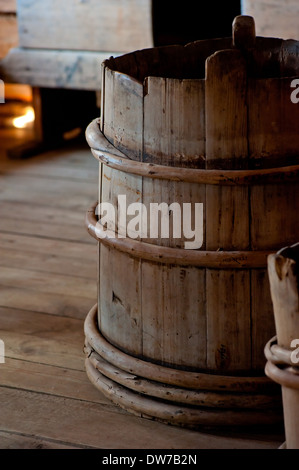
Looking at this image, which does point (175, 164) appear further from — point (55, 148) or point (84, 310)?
point (55, 148)

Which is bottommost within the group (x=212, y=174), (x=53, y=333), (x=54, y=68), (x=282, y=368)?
(x=53, y=333)

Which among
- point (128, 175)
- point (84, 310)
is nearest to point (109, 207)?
point (128, 175)

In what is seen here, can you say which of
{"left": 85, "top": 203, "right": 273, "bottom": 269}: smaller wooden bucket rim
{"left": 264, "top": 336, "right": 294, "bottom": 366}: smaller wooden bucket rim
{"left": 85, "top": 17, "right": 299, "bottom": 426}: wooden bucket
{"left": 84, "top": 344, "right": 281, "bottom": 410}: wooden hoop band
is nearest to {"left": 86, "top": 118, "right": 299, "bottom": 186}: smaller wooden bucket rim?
{"left": 85, "top": 17, "right": 299, "bottom": 426}: wooden bucket

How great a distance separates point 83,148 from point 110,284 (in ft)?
8.84

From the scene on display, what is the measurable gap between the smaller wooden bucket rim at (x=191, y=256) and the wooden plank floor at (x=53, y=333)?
43cm

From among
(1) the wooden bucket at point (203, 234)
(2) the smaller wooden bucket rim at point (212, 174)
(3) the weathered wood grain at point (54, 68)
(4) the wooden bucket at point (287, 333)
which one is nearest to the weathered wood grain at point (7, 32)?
(3) the weathered wood grain at point (54, 68)

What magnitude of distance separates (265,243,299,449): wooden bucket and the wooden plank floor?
361 mm

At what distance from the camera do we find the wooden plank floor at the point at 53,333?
5.84ft

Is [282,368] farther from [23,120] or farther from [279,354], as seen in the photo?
[23,120]

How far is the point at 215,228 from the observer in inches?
67.0

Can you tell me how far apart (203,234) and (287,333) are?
1.36 feet

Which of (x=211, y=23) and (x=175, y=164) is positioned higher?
(x=211, y=23)

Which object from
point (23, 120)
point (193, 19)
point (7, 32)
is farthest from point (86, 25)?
point (7, 32)

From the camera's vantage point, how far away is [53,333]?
2320 millimetres
